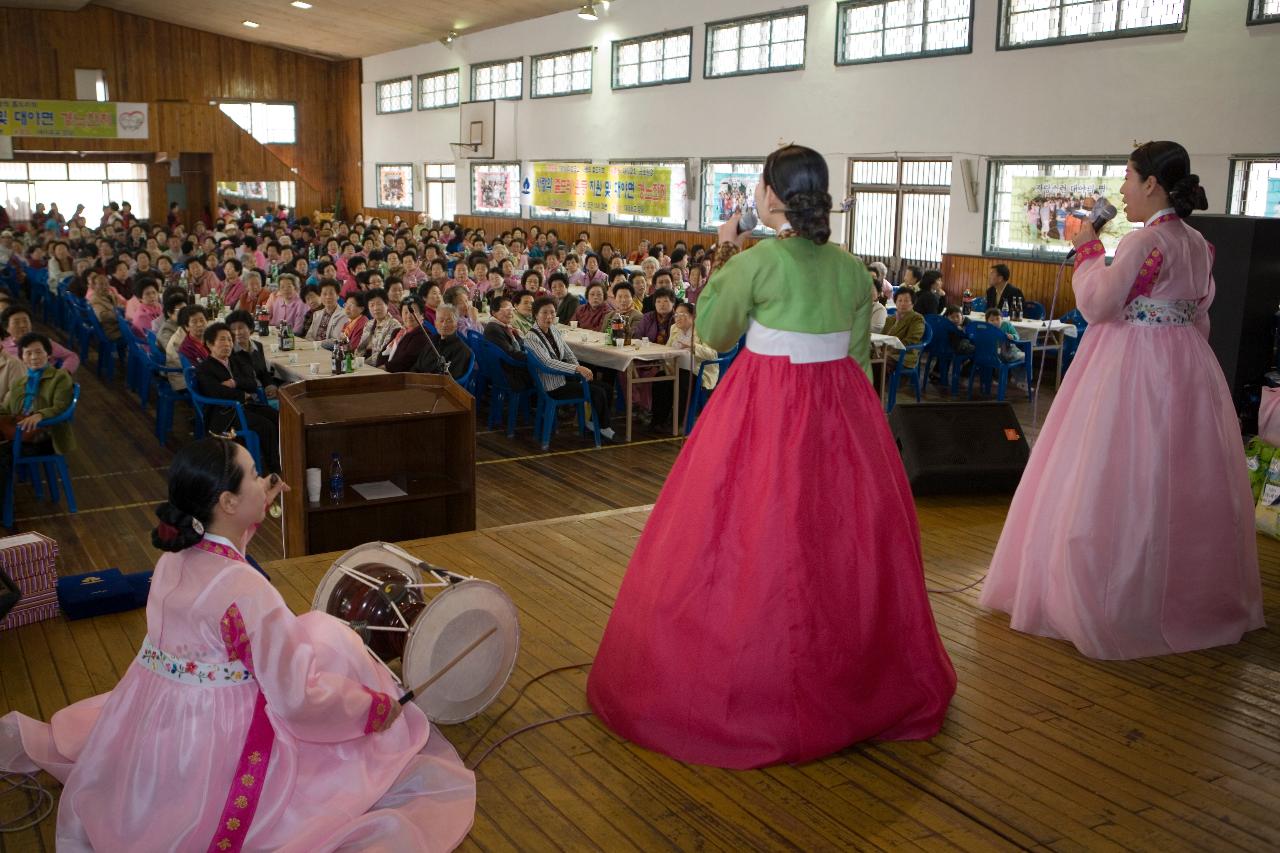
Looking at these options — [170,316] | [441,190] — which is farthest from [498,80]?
[170,316]

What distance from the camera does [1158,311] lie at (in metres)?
3.50

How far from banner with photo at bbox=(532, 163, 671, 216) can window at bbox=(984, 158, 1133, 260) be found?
5832 millimetres

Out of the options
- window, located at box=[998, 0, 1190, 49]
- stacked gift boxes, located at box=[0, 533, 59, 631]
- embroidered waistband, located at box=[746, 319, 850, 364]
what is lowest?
stacked gift boxes, located at box=[0, 533, 59, 631]

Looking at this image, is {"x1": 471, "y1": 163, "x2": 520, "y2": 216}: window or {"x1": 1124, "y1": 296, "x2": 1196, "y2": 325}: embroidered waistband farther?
{"x1": 471, "y1": 163, "x2": 520, "y2": 216}: window

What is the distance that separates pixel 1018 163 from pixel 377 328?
7489 millimetres

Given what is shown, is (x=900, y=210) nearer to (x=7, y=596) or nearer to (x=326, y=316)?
(x=326, y=316)

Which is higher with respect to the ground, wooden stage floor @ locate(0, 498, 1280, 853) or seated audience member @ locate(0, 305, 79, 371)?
seated audience member @ locate(0, 305, 79, 371)

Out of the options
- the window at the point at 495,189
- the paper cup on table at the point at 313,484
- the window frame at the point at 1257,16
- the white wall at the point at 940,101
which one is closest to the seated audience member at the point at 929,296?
the white wall at the point at 940,101

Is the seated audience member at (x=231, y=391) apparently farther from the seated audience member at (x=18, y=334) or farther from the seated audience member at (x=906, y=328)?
the seated audience member at (x=906, y=328)

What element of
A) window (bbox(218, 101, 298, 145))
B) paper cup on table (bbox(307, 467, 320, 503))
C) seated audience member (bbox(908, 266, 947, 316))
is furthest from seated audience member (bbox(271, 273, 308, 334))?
window (bbox(218, 101, 298, 145))

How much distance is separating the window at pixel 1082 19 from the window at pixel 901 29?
55 centimetres

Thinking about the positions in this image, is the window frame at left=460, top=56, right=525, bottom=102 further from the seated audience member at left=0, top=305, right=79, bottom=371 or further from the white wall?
the seated audience member at left=0, top=305, right=79, bottom=371

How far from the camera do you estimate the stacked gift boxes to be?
12.2 feet

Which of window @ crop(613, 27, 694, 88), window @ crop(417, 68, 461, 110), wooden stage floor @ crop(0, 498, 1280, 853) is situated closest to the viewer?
wooden stage floor @ crop(0, 498, 1280, 853)
